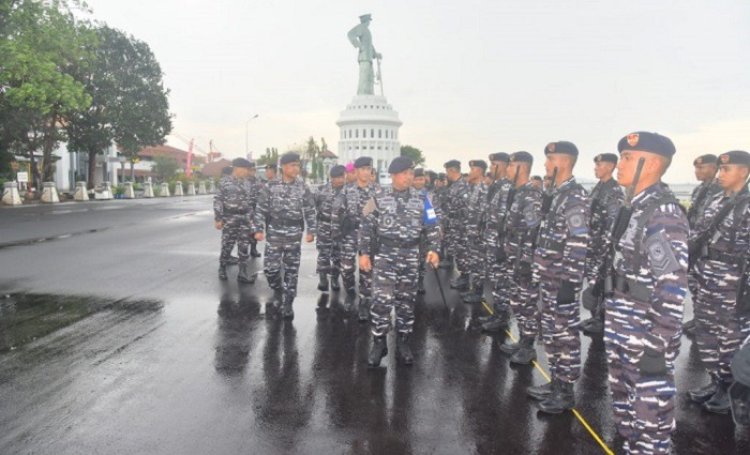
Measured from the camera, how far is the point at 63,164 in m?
48.9

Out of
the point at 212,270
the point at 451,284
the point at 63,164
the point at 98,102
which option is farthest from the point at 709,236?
the point at 63,164

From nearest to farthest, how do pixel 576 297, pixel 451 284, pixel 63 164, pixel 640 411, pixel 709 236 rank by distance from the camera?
pixel 640 411 → pixel 576 297 → pixel 709 236 → pixel 451 284 → pixel 63 164

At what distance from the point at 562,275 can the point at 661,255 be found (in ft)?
3.94

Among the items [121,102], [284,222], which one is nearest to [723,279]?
[284,222]

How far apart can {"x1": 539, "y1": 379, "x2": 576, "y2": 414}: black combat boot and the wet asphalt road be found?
0.08 meters

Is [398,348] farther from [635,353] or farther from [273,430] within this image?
[635,353]

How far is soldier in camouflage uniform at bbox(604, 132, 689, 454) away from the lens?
279 centimetres

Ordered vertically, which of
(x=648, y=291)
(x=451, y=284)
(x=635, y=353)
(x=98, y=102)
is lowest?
(x=451, y=284)

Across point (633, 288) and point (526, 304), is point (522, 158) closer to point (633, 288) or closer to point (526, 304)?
point (526, 304)

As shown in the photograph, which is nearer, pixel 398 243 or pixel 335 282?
pixel 398 243

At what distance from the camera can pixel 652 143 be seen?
310 cm

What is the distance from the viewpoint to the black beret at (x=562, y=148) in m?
4.43

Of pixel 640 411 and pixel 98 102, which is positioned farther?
pixel 98 102

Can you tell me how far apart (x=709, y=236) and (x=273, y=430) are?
4055mm
